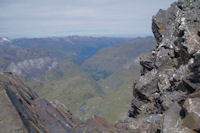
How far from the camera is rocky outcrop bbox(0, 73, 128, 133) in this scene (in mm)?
17297

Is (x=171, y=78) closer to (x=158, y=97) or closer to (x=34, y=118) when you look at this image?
(x=158, y=97)

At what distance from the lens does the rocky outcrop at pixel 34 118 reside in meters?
17.3

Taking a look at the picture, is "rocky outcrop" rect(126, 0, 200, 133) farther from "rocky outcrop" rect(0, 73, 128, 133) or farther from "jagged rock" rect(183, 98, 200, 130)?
"rocky outcrop" rect(0, 73, 128, 133)

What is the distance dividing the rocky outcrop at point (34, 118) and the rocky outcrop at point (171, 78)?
490 centimetres

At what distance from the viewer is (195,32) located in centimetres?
2944

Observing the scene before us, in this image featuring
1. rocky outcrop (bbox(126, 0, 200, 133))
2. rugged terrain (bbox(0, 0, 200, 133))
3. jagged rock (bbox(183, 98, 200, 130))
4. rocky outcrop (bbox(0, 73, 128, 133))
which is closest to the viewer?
jagged rock (bbox(183, 98, 200, 130))

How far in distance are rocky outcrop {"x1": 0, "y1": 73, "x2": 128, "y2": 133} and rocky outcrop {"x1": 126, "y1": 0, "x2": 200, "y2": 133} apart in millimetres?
4901

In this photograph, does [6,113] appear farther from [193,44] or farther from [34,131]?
[193,44]

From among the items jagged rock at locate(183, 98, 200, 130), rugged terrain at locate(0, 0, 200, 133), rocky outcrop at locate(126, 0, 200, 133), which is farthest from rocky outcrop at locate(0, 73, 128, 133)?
jagged rock at locate(183, 98, 200, 130)

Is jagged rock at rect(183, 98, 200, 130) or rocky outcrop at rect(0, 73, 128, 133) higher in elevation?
jagged rock at rect(183, 98, 200, 130)

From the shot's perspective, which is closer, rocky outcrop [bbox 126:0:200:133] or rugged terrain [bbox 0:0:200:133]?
rugged terrain [bbox 0:0:200:133]

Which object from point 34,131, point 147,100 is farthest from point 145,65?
point 34,131

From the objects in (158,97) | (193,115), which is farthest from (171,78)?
(193,115)

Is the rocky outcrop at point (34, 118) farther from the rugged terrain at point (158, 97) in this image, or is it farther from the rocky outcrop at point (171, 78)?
the rocky outcrop at point (171, 78)
